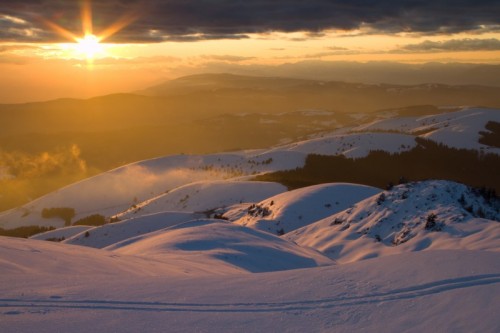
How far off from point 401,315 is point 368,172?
101 ft

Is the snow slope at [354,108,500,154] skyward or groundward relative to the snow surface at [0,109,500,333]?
skyward

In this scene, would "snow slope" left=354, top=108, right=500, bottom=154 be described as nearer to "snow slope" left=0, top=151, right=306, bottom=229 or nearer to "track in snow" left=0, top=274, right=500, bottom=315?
"snow slope" left=0, top=151, right=306, bottom=229

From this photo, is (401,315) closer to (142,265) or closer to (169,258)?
(142,265)

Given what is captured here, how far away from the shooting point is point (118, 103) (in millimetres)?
186875

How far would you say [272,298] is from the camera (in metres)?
6.94

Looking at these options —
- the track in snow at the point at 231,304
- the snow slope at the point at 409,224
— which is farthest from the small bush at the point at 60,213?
the track in snow at the point at 231,304

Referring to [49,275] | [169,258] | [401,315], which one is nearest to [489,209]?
[169,258]

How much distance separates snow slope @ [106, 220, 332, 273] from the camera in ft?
40.8

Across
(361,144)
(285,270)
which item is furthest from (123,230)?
(361,144)

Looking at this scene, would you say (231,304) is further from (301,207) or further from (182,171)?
(182,171)

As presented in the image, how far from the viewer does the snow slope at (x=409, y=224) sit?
45.4 ft

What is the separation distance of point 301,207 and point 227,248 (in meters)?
8.06

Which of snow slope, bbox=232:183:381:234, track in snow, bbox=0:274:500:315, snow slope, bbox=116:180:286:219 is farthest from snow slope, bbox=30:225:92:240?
track in snow, bbox=0:274:500:315

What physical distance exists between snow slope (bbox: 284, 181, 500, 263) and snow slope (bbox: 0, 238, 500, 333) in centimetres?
535
